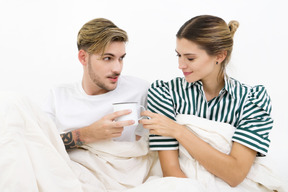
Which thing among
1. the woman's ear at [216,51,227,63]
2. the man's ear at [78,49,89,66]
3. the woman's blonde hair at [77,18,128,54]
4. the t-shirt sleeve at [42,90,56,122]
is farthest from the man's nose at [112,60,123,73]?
the woman's ear at [216,51,227,63]

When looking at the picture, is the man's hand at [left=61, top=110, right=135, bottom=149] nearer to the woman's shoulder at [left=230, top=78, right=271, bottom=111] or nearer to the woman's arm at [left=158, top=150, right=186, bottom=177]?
the woman's arm at [left=158, top=150, right=186, bottom=177]

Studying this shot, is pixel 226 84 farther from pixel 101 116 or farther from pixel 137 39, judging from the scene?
pixel 137 39

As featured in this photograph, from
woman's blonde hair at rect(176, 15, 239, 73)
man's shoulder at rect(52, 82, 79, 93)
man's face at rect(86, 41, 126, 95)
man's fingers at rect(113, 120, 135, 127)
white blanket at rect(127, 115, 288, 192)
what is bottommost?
white blanket at rect(127, 115, 288, 192)

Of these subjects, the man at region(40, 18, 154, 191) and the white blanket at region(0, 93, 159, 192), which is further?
the man at region(40, 18, 154, 191)

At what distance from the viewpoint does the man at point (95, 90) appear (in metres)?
1.73

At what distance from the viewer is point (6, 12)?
8.16 ft

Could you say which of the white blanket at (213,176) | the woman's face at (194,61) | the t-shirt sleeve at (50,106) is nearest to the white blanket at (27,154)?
the t-shirt sleeve at (50,106)

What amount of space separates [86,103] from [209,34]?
822mm

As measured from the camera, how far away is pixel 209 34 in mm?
1570

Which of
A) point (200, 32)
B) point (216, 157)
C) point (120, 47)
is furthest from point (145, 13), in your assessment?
point (216, 157)

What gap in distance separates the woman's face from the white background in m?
0.87

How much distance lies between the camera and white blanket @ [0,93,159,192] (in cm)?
112

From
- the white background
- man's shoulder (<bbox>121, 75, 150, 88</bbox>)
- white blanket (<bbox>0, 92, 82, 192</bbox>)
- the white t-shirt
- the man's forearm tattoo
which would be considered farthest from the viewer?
the white background

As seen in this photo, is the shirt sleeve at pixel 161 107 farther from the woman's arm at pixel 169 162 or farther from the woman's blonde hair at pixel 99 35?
the woman's blonde hair at pixel 99 35
